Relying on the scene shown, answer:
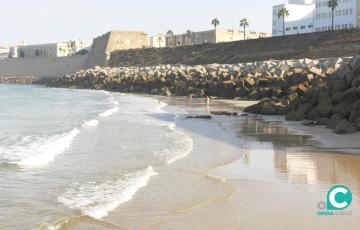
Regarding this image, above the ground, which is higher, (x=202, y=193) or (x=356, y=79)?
(x=356, y=79)

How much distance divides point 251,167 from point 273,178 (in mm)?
1006

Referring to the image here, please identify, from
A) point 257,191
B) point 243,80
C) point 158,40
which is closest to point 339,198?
point 257,191

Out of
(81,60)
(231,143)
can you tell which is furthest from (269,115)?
(81,60)

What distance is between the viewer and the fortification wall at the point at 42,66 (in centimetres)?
9844

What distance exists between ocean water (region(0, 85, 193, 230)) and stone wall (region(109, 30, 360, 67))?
3172cm

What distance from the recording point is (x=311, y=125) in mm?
14359

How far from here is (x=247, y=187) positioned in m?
7.02

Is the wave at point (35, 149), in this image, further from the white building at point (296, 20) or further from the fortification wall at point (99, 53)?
the white building at point (296, 20)

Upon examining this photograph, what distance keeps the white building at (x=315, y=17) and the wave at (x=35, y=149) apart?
213ft

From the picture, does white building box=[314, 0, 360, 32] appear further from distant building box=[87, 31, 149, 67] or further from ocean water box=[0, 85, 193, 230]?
ocean water box=[0, 85, 193, 230]

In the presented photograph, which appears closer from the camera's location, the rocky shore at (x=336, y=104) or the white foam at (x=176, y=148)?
the white foam at (x=176, y=148)

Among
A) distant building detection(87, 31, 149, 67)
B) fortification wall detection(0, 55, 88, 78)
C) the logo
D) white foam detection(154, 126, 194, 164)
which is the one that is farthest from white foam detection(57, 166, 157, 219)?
fortification wall detection(0, 55, 88, 78)

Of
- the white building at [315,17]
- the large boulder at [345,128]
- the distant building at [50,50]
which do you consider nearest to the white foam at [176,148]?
the large boulder at [345,128]

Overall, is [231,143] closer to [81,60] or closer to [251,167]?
[251,167]
